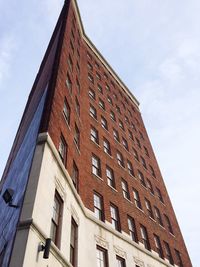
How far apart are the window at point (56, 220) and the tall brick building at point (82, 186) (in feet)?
0.14

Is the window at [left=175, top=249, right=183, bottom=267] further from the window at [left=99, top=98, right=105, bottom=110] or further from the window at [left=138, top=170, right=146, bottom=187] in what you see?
the window at [left=99, top=98, right=105, bottom=110]

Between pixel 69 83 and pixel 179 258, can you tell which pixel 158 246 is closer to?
pixel 179 258

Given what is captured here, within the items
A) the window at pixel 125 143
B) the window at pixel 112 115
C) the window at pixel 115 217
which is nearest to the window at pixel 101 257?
the window at pixel 115 217

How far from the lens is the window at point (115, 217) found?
20766 mm

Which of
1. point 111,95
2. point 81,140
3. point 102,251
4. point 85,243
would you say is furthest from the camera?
point 111,95

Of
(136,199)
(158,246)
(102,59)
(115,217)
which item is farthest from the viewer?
(102,59)

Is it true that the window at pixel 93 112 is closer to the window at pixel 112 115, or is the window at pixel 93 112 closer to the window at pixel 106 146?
the window at pixel 106 146

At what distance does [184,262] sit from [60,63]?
22.0 metres

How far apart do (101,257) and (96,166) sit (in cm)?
792

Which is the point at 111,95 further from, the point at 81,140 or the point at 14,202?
the point at 14,202

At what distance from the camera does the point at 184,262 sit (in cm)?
2802

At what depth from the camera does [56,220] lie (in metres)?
13.0

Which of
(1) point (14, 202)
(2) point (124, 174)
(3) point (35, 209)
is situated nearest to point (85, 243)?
(1) point (14, 202)

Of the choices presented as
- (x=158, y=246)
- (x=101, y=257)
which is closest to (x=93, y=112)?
(x=158, y=246)
